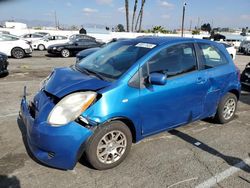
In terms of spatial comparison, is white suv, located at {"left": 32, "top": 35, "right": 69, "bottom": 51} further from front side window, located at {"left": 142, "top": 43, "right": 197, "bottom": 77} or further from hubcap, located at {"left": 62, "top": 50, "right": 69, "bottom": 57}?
front side window, located at {"left": 142, "top": 43, "right": 197, "bottom": 77}

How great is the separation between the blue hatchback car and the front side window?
0.04 ft

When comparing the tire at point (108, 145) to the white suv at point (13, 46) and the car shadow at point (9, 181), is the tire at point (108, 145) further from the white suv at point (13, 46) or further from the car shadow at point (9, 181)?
the white suv at point (13, 46)

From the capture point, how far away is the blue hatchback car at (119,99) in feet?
9.91

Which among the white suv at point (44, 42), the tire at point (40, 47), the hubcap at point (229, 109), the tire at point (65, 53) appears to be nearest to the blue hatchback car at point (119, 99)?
the hubcap at point (229, 109)

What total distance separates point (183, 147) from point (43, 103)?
2.16 meters

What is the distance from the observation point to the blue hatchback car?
3021mm

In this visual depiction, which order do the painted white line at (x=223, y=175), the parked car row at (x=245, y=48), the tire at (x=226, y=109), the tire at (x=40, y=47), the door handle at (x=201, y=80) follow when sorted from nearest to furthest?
the painted white line at (x=223, y=175) → the door handle at (x=201, y=80) → the tire at (x=226, y=109) → the tire at (x=40, y=47) → the parked car row at (x=245, y=48)

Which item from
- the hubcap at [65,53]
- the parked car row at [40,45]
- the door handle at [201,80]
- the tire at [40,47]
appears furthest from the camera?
the tire at [40,47]

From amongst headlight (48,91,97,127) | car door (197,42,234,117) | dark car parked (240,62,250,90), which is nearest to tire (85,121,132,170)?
headlight (48,91,97,127)

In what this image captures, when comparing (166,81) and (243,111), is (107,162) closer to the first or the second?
(166,81)

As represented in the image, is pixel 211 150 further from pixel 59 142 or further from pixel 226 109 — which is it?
pixel 59 142

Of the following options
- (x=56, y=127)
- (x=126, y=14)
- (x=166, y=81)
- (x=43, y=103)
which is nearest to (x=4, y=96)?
(x=43, y=103)

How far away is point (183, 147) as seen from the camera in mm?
4035

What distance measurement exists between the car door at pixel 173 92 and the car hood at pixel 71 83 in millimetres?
612
